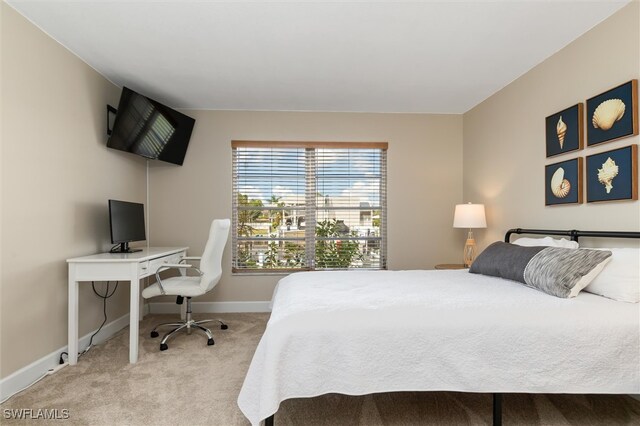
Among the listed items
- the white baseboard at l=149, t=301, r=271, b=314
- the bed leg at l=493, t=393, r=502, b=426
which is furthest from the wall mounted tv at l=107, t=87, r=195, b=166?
the bed leg at l=493, t=393, r=502, b=426

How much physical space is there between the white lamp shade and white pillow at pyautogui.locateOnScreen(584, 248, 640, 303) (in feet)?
5.05

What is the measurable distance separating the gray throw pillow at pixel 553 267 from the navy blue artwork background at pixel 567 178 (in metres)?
0.59

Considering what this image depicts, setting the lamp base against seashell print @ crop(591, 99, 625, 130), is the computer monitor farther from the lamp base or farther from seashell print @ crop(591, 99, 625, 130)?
seashell print @ crop(591, 99, 625, 130)

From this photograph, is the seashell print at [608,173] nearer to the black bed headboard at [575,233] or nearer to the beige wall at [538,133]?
the beige wall at [538,133]

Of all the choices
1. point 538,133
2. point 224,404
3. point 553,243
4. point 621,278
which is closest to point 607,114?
point 538,133

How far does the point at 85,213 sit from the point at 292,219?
7.40 feet

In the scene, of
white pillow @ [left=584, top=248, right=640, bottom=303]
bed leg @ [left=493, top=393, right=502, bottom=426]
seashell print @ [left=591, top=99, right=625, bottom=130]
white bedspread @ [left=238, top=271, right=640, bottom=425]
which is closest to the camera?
white bedspread @ [left=238, top=271, right=640, bottom=425]

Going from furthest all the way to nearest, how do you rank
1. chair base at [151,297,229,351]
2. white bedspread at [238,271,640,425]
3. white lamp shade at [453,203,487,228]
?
white lamp shade at [453,203,487,228]
chair base at [151,297,229,351]
white bedspread at [238,271,640,425]

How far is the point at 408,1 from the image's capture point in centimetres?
222

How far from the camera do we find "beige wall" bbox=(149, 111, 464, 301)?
4.35 m

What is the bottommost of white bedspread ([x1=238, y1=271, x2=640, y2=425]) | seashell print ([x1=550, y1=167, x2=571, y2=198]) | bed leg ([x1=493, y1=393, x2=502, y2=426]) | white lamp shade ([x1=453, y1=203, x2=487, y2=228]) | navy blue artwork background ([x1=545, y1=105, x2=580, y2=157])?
bed leg ([x1=493, y1=393, x2=502, y2=426])

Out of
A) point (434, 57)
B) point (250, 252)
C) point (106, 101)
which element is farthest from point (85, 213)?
point (434, 57)

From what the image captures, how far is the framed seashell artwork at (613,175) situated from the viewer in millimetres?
2246

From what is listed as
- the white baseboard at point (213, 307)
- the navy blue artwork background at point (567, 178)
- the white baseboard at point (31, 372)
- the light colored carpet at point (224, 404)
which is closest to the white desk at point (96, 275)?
the white baseboard at point (31, 372)
